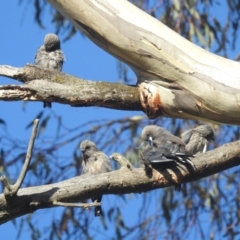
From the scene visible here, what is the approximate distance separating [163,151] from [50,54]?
7.39 ft

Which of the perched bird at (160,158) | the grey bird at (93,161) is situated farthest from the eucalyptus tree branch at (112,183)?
the grey bird at (93,161)

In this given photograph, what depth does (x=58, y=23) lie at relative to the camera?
332 inches

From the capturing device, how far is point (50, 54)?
6.07 metres

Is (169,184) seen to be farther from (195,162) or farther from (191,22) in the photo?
(191,22)

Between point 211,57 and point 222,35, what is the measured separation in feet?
14.0

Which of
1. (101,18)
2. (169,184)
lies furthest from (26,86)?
(169,184)

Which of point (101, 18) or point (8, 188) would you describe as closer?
point (8, 188)

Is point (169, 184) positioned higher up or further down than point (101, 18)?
further down

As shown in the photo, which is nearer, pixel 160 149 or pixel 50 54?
pixel 160 149

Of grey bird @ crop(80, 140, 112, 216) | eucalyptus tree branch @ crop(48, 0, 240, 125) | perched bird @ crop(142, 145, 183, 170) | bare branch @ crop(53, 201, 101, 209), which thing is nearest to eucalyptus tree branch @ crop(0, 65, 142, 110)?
eucalyptus tree branch @ crop(48, 0, 240, 125)

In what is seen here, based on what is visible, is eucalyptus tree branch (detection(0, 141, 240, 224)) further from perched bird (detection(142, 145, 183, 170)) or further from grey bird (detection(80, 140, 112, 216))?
grey bird (detection(80, 140, 112, 216))

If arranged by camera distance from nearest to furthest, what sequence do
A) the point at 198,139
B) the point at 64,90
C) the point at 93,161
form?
1. the point at 64,90
2. the point at 93,161
3. the point at 198,139

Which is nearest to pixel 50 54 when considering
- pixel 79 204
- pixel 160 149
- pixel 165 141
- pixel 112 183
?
pixel 165 141

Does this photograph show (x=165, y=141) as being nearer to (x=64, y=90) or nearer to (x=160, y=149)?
(x=160, y=149)
